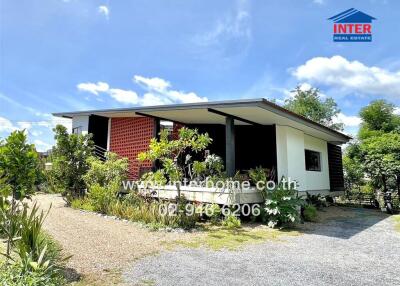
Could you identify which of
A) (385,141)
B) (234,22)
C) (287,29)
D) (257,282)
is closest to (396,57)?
(385,141)

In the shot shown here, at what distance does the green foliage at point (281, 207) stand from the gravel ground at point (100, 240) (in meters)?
2.82

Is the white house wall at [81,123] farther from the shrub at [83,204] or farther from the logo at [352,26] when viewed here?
the logo at [352,26]

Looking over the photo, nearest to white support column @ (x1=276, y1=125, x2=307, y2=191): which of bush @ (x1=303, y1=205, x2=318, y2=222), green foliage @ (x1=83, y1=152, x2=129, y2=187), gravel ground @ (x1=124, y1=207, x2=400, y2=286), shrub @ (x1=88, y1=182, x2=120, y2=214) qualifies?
bush @ (x1=303, y1=205, x2=318, y2=222)

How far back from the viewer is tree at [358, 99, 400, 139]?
23.0 m

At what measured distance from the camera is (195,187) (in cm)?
998

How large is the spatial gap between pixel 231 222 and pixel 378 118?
20587 millimetres

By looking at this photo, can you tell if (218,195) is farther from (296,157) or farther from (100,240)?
(296,157)

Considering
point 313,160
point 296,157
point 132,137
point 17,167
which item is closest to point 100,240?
point 17,167

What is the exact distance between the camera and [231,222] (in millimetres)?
8898

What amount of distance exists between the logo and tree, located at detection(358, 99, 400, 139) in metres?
12.7

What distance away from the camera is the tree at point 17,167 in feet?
15.3

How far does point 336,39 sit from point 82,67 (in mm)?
11280

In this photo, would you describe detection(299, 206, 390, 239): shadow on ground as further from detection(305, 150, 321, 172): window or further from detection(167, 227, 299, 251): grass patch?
detection(305, 150, 321, 172): window

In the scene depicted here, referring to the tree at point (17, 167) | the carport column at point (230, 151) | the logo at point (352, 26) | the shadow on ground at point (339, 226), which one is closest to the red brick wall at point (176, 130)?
the carport column at point (230, 151)
